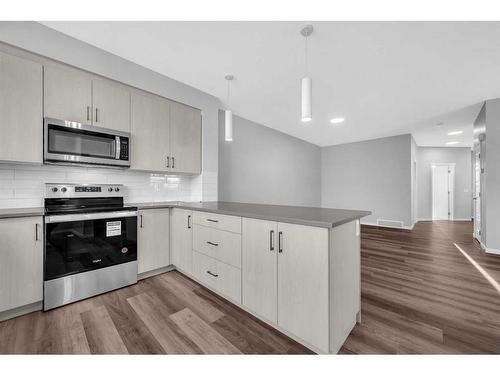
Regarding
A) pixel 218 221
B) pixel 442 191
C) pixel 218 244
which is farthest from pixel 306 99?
pixel 442 191


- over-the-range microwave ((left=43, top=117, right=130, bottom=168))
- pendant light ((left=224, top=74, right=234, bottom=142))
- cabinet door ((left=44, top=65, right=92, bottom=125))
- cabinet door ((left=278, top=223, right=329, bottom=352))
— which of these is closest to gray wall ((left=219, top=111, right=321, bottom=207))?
pendant light ((left=224, top=74, right=234, bottom=142))

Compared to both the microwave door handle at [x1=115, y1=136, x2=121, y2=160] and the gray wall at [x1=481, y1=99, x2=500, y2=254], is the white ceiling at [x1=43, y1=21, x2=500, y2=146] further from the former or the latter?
the microwave door handle at [x1=115, y1=136, x2=121, y2=160]

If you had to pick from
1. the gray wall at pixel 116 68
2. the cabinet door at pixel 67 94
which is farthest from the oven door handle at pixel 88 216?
the gray wall at pixel 116 68

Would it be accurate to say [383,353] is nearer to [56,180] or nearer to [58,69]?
[56,180]

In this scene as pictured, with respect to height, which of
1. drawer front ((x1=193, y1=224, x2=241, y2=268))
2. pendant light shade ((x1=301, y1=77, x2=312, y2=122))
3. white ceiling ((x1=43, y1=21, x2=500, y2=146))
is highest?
white ceiling ((x1=43, y1=21, x2=500, y2=146))

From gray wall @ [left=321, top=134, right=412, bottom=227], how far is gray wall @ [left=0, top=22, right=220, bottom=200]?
5.14 metres

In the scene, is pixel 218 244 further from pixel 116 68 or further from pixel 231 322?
pixel 116 68

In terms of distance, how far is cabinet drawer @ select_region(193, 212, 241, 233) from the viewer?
5.97ft

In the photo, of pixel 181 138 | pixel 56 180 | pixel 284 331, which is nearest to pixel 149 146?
pixel 181 138

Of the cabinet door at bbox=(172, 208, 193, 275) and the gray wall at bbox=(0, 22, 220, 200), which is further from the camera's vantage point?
the cabinet door at bbox=(172, 208, 193, 275)

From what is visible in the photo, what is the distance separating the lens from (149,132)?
269 centimetres

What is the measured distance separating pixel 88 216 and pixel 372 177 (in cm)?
686

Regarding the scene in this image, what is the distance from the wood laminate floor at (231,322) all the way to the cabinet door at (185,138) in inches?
57.5

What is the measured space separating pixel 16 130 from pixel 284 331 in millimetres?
2728
